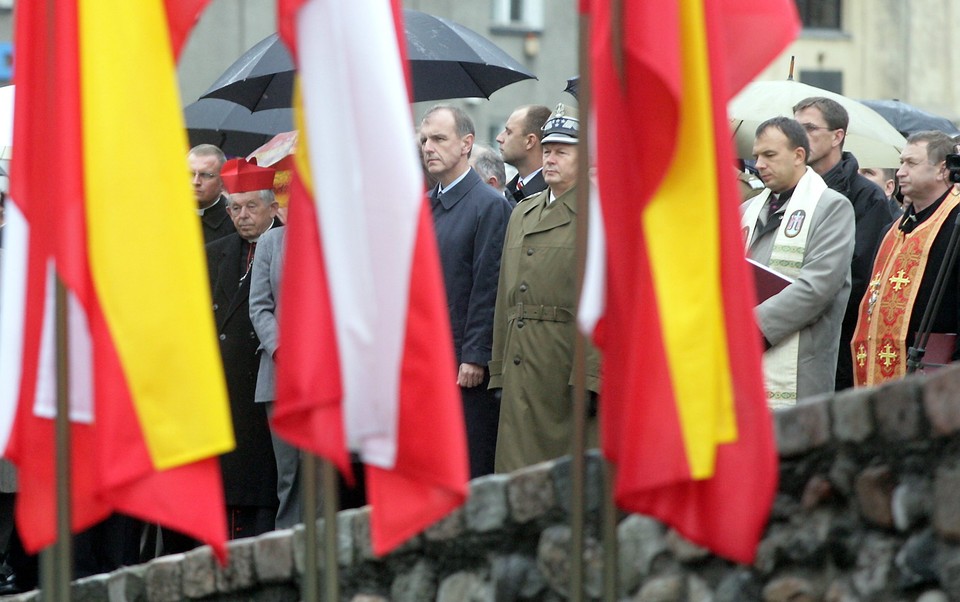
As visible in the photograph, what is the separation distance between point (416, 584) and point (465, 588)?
201 mm

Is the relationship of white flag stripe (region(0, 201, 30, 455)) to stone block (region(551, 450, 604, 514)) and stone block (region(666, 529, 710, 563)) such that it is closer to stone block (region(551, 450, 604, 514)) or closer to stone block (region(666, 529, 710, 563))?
stone block (region(551, 450, 604, 514))

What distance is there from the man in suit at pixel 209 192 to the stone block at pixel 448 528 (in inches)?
152

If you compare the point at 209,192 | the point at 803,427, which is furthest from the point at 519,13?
the point at 803,427

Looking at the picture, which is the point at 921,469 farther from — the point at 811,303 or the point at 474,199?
the point at 474,199

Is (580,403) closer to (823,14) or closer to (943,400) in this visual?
(943,400)

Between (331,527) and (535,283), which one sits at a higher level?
(535,283)

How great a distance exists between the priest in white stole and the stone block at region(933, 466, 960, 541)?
250 centimetres

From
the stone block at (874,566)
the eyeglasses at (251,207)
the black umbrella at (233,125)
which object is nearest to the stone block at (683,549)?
the stone block at (874,566)

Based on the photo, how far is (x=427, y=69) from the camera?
873 cm

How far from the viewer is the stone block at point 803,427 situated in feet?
14.2

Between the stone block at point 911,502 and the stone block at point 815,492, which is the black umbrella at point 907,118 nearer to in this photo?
the stone block at point 815,492

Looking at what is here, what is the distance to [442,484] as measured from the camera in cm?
394

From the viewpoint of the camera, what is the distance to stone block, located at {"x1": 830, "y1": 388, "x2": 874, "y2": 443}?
4.19 meters

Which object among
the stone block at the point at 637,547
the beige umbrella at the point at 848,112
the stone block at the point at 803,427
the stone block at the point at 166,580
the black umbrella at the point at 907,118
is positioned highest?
the black umbrella at the point at 907,118
